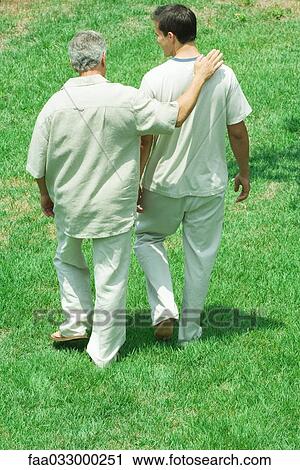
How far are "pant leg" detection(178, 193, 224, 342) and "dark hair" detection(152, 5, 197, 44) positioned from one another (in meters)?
1.02

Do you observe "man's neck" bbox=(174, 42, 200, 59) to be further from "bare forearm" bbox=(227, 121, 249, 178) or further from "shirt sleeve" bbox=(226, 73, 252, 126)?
"bare forearm" bbox=(227, 121, 249, 178)

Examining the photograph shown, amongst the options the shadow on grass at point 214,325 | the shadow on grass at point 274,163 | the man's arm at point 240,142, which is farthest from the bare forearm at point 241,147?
the shadow on grass at point 274,163

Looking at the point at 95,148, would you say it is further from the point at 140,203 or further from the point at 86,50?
the point at 140,203

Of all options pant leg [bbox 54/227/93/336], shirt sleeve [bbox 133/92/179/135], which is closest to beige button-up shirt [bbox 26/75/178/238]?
shirt sleeve [bbox 133/92/179/135]

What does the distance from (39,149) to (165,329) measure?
150 cm

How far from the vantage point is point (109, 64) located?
42.7ft

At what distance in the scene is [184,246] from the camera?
271 inches

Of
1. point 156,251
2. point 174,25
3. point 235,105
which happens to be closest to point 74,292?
point 156,251

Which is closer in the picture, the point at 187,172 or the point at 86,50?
the point at 86,50

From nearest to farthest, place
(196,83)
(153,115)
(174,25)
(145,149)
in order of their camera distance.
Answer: (153,115) < (196,83) < (174,25) < (145,149)

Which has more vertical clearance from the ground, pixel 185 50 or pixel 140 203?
pixel 185 50

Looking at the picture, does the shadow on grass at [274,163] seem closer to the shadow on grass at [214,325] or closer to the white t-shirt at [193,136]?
the shadow on grass at [214,325]

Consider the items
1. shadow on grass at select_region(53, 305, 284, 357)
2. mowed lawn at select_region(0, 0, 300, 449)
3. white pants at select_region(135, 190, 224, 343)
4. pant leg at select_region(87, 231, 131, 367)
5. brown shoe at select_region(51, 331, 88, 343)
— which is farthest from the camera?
shadow on grass at select_region(53, 305, 284, 357)

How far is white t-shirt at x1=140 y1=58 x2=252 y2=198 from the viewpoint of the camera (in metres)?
6.43
